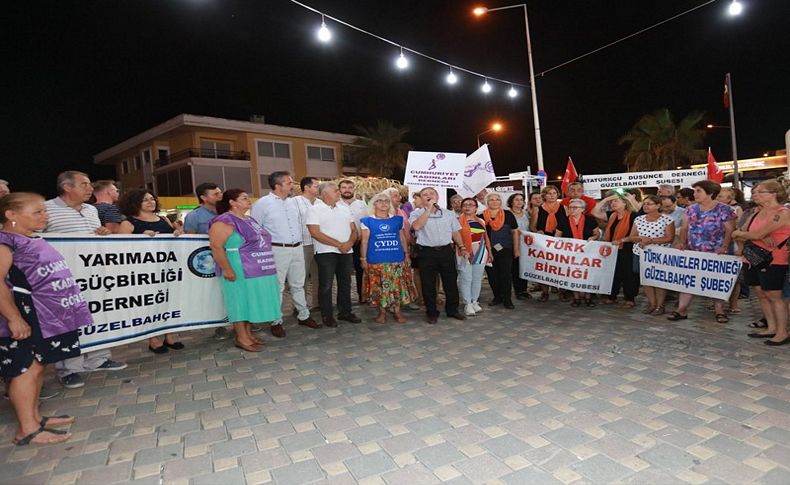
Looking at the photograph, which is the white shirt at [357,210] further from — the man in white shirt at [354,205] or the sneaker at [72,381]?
the sneaker at [72,381]

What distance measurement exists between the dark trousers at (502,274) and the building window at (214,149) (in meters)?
26.1

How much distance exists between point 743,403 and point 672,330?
2.03m

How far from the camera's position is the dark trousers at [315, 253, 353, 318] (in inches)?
227

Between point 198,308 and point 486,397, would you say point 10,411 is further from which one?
point 486,397

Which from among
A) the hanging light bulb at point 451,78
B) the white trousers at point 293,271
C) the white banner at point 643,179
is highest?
the hanging light bulb at point 451,78

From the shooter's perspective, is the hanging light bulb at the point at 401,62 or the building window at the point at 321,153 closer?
the hanging light bulb at the point at 401,62

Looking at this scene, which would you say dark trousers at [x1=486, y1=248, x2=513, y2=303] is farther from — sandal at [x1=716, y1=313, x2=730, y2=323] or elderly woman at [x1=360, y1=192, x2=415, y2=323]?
sandal at [x1=716, y1=313, x2=730, y2=323]

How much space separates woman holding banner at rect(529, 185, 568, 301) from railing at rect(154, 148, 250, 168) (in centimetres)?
2578

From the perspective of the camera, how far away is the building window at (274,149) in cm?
3045

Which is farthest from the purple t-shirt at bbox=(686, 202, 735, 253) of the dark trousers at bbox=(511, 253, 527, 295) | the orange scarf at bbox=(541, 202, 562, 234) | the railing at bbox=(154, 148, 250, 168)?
the railing at bbox=(154, 148, 250, 168)

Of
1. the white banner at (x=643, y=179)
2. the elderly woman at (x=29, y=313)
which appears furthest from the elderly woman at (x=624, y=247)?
the elderly woman at (x=29, y=313)

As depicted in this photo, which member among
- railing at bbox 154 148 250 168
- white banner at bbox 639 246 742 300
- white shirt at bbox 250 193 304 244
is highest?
railing at bbox 154 148 250 168

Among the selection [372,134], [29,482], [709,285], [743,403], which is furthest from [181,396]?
[372,134]

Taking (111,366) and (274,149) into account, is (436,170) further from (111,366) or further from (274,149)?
(274,149)
